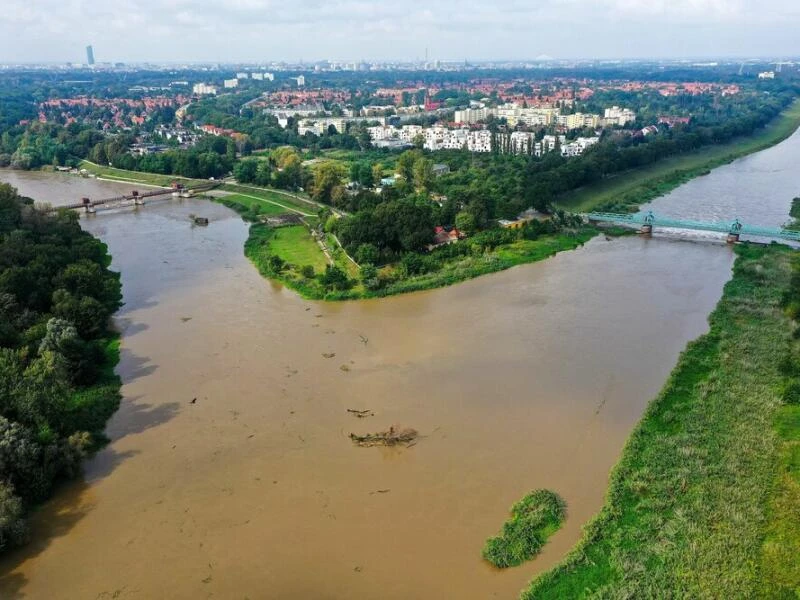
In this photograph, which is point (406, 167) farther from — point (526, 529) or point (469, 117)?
point (469, 117)

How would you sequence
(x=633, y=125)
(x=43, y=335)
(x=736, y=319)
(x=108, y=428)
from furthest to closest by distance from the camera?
(x=633, y=125)
(x=736, y=319)
(x=43, y=335)
(x=108, y=428)

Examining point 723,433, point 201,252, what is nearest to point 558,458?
point 723,433

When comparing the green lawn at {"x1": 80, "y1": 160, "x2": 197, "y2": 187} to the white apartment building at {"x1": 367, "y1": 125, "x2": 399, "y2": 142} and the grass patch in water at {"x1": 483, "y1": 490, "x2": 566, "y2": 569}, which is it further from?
the grass patch in water at {"x1": 483, "y1": 490, "x2": 566, "y2": 569}

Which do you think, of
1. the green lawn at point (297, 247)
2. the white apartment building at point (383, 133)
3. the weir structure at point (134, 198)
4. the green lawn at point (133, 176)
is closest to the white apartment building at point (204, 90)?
the white apartment building at point (383, 133)

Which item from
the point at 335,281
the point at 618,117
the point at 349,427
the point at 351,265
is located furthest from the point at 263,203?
the point at 618,117

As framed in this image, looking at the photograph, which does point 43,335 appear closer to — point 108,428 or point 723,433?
point 108,428

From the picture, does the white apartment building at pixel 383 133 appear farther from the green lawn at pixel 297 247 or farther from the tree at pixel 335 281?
the tree at pixel 335 281
